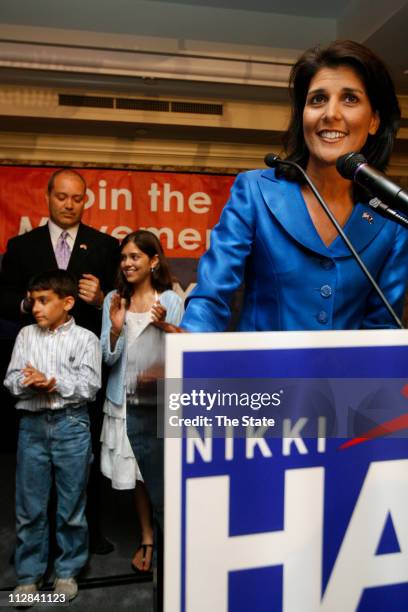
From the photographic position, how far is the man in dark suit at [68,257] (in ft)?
7.83

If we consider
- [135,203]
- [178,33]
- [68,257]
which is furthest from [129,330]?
[178,33]

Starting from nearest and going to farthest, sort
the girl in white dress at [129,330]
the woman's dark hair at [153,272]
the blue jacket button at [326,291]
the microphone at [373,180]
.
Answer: the microphone at [373,180] < the blue jacket button at [326,291] < the girl in white dress at [129,330] < the woman's dark hair at [153,272]

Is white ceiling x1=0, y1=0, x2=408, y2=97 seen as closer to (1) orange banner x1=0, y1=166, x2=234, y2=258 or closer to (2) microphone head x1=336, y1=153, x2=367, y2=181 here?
(1) orange banner x1=0, y1=166, x2=234, y2=258

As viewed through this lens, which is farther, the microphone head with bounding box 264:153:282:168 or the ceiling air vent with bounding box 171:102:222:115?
the ceiling air vent with bounding box 171:102:222:115

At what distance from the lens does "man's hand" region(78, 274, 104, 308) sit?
7.74ft

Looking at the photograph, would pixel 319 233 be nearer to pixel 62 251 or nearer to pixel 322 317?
pixel 322 317

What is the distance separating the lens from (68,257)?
254 centimetres

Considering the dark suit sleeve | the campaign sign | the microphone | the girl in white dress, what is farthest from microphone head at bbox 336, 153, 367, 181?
the dark suit sleeve

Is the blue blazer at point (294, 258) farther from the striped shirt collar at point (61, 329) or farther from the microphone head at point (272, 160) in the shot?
the striped shirt collar at point (61, 329)

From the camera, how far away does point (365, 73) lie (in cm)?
76

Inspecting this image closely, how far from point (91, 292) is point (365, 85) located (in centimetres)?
179

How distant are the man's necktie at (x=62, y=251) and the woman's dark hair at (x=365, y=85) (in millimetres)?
1808

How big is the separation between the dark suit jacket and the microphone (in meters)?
1.87

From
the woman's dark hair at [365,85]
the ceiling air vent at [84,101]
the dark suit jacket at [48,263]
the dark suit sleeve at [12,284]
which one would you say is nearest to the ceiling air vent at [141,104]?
the ceiling air vent at [84,101]
